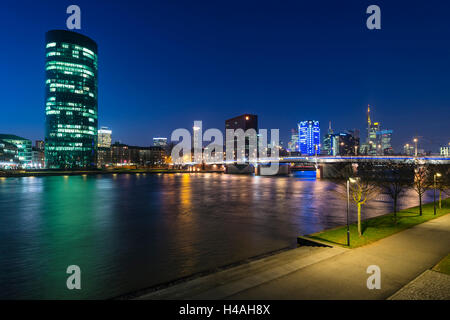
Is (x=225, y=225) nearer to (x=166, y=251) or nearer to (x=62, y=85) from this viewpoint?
(x=166, y=251)

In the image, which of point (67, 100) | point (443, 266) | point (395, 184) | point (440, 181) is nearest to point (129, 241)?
point (443, 266)

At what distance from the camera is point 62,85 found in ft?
522

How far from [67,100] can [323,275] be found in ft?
617

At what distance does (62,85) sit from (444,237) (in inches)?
7540

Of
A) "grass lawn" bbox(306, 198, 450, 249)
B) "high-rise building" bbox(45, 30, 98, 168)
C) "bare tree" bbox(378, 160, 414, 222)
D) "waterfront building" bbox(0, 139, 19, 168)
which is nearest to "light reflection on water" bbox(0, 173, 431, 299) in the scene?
"grass lawn" bbox(306, 198, 450, 249)

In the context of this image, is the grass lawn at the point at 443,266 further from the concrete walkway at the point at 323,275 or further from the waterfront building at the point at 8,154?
the waterfront building at the point at 8,154

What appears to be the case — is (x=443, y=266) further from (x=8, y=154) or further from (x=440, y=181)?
(x=8, y=154)

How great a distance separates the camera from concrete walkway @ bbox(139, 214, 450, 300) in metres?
7.71

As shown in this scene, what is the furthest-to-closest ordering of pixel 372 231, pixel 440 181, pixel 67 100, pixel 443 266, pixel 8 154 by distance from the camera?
pixel 8 154 → pixel 67 100 → pixel 440 181 → pixel 372 231 → pixel 443 266

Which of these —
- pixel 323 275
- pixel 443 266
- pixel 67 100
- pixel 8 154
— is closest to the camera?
pixel 323 275

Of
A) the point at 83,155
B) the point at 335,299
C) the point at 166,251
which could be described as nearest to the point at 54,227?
the point at 166,251

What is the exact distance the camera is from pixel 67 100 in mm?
160750

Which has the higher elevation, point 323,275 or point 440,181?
point 440,181

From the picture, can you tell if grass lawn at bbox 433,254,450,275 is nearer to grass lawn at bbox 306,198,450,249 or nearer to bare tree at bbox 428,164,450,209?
grass lawn at bbox 306,198,450,249
